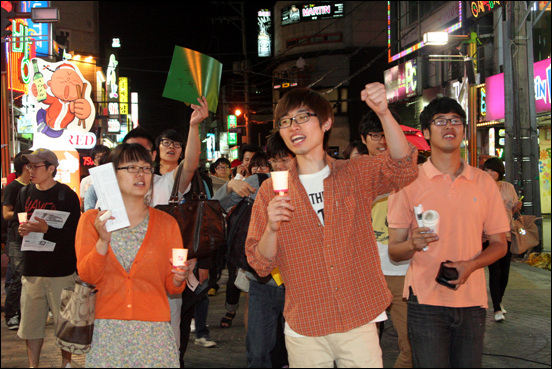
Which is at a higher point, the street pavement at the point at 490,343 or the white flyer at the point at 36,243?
the white flyer at the point at 36,243

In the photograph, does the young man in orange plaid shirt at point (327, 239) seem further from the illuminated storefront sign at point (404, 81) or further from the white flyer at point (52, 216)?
the illuminated storefront sign at point (404, 81)

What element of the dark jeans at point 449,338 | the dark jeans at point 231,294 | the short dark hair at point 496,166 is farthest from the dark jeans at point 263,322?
the short dark hair at point 496,166

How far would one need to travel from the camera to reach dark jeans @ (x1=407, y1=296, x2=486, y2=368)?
11.1 feet

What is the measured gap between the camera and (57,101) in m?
14.7

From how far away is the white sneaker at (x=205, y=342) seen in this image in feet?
22.3

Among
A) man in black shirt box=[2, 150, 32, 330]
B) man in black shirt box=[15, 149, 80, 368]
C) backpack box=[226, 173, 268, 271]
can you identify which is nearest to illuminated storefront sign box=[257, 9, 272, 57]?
man in black shirt box=[2, 150, 32, 330]

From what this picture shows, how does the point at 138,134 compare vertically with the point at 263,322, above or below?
above

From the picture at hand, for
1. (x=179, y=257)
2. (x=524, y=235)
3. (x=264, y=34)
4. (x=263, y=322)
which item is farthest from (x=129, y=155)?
(x=264, y=34)

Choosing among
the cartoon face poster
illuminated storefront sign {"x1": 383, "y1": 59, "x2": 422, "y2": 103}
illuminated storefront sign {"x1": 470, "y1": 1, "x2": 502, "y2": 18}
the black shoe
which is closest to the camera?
the black shoe

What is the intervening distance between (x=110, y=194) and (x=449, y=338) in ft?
7.37

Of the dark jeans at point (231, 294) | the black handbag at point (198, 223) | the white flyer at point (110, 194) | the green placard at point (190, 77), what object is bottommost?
the dark jeans at point (231, 294)

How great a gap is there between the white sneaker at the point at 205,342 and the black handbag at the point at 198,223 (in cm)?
234

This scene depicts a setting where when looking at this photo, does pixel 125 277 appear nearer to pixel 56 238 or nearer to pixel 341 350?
pixel 341 350

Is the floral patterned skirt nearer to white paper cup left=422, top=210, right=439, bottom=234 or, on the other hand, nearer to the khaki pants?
white paper cup left=422, top=210, right=439, bottom=234
